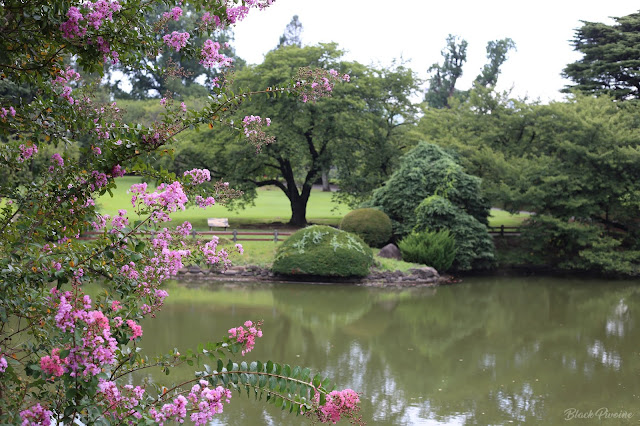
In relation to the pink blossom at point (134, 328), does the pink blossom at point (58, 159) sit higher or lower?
higher

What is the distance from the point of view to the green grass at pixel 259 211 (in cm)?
2869

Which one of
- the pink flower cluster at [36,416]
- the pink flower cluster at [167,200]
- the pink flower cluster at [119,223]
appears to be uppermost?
the pink flower cluster at [167,200]

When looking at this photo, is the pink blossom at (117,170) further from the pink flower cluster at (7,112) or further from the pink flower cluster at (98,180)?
the pink flower cluster at (7,112)

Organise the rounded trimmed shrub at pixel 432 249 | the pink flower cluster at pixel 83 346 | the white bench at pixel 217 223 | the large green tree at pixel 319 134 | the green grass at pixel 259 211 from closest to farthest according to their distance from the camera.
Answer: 1. the pink flower cluster at pixel 83 346
2. the rounded trimmed shrub at pixel 432 249
3. the large green tree at pixel 319 134
4. the white bench at pixel 217 223
5. the green grass at pixel 259 211

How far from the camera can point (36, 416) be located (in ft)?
9.56

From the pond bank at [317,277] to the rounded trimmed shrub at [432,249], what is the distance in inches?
20.9

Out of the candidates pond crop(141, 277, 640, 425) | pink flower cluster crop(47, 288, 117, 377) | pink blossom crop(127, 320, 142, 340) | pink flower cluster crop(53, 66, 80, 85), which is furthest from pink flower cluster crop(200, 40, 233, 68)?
pond crop(141, 277, 640, 425)

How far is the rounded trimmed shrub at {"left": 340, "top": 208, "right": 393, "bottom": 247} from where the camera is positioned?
20.2 metres

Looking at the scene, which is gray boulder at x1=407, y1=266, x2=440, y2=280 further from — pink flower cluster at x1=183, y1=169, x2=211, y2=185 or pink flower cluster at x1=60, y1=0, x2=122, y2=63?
pink flower cluster at x1=60, y1=0, x2=122, y2=63

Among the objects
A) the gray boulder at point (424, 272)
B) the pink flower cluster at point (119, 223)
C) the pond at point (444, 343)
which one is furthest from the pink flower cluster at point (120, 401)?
the gray boulder at point (424, 272)

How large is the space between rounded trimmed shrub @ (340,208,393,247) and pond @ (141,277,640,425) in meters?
3.14

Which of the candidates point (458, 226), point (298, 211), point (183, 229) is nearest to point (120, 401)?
point (183, 229)

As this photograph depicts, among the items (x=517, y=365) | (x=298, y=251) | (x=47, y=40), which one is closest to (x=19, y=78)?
(x=47, y=40)

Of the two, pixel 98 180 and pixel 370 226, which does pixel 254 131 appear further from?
pixel 370 226
